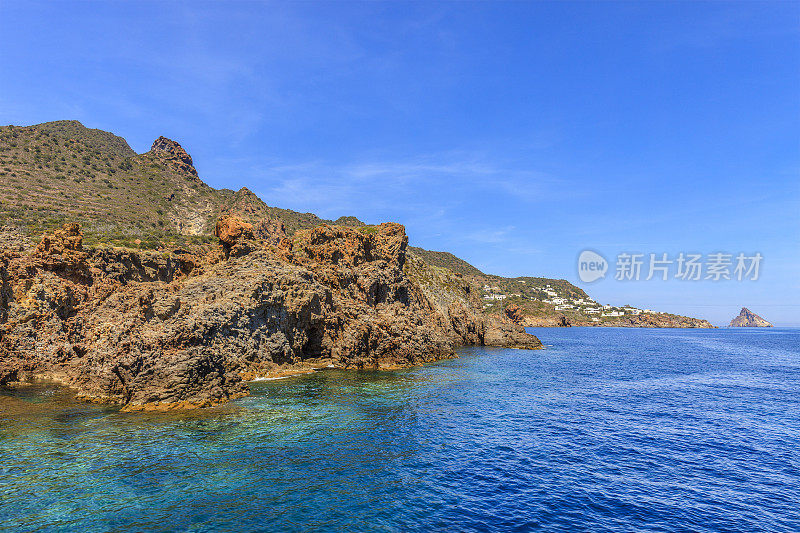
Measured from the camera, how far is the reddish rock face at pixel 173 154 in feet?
598

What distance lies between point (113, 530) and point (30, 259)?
4612 centimetres

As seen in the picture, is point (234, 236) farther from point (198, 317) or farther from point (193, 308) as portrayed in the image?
point (198, 317)

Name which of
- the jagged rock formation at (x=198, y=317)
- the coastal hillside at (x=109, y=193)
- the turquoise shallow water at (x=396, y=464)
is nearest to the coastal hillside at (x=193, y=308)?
the jagged rock formation at (x=198, y=317)

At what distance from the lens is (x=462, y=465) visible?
969 inches

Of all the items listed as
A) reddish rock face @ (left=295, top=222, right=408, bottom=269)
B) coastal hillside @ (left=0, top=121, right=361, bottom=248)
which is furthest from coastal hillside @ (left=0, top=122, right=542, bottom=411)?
coastal hillside @ (left=0, top=121, right=361, bottom=248)

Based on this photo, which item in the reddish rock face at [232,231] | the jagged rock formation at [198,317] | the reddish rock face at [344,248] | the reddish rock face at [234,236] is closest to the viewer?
the jagged rock formation at [198,317]

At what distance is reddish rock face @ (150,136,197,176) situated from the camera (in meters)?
182

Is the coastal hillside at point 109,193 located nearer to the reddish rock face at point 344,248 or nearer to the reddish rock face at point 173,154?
the reddish rock face at point 173,154

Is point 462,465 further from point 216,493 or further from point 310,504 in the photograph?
point 216,493

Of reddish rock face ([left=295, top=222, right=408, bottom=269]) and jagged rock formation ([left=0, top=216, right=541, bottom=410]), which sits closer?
jagged rock formation ([left=0, top=216, right=541, bottom=410])

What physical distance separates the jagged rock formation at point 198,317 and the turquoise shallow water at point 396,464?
4.31 meters

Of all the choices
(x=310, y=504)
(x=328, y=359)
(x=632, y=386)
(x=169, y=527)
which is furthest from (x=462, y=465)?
(x=632, y=386)

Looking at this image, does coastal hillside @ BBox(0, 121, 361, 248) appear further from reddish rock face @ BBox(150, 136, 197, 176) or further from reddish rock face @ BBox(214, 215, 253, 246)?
reddish rock face @ BBox(214, 215, 253, 246)

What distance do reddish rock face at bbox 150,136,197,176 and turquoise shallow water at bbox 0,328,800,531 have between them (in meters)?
171
